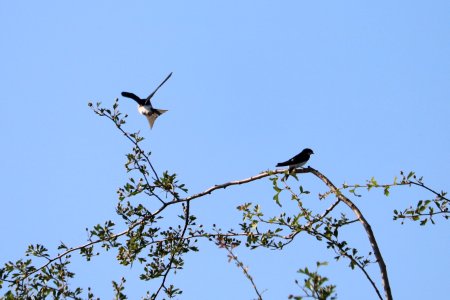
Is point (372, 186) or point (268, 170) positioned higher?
point (268, 170)

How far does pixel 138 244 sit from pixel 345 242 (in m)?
2.91

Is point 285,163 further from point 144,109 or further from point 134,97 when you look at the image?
point 134,97

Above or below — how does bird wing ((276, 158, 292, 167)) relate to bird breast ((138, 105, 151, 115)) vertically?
below

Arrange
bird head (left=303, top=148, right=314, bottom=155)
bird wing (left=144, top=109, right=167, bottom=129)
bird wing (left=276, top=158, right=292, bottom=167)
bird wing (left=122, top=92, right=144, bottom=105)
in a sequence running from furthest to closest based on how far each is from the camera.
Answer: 1. bird wing (left=122, top=92, right=144, bottom=105)
2. bird wing (left=144, top=109, right=167, bottom=129)
3. bird head (left=303, top=148, right=314, bottom=155)
4. bird wing (left=276, top=158, right=292, bottom=167)

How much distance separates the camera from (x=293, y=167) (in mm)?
7191

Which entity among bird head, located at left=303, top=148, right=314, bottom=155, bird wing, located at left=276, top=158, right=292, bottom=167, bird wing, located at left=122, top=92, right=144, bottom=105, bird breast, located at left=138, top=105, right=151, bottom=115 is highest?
bird wing, located at left=122, top=92, right=144, bottom=105

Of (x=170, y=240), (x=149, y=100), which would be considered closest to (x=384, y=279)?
(x=170, y=240)

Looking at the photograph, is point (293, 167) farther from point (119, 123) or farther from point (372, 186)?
point (119, 123)

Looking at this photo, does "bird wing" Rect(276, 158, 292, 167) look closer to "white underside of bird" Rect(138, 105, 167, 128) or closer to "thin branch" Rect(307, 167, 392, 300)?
"thin branch" Rect(307, 167, 392, 300)

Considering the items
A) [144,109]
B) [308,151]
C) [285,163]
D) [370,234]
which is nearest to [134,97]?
[144,109]

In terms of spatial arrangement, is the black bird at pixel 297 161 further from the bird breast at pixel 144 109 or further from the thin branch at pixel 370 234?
the bird breast at pixel 144 109

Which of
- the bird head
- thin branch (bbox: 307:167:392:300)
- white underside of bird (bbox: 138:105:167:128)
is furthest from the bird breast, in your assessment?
thin branch (bbox: 307:167:392:300)

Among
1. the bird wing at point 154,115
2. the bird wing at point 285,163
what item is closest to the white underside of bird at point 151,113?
the bird wing at point 154,115

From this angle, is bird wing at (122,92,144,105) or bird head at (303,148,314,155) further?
bird wing at (122,92,144,105)
